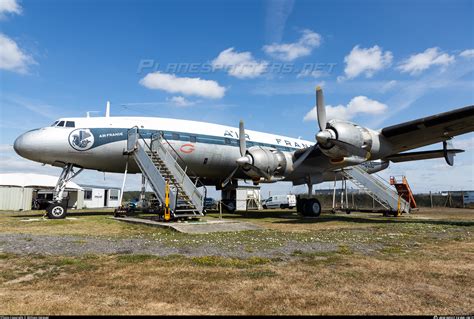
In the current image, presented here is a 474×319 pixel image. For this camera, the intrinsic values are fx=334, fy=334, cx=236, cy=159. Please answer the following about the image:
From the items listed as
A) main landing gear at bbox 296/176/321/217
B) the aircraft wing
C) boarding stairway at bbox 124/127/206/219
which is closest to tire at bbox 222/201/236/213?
main landing gear at bbox 296/176/321/217

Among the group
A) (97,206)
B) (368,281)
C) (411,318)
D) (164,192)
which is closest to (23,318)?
(411,318)

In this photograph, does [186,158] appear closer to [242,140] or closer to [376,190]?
[242,140]

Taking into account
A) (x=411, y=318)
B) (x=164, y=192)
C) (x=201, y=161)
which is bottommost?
(x=411, y=318)

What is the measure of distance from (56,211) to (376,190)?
19877 millimetres

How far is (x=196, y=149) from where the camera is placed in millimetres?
18922

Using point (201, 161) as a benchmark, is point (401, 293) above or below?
below

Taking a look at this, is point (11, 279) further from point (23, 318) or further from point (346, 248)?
point (346, 248)

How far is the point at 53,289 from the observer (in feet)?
15.4

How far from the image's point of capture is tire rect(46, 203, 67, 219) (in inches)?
621

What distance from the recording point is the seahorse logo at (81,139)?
16.0 metres

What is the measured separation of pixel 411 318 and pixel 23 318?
4.20 meters

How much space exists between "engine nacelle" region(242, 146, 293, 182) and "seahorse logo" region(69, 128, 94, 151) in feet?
25.6

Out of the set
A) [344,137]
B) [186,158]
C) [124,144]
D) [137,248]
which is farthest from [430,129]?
[124,144]

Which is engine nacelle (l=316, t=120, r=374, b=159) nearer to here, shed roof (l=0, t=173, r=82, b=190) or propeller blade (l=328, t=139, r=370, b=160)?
propeller blade (l=328, t=139, r=370, b=160)
